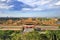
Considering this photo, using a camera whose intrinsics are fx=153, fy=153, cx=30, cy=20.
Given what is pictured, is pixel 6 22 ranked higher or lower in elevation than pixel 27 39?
higher

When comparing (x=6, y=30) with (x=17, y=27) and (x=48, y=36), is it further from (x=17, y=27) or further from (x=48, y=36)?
(x=48, y=36)

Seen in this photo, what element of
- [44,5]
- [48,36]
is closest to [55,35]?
[48,36]

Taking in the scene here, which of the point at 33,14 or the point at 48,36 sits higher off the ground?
the point at 33,14

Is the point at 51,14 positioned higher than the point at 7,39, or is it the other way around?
the point at 51,14

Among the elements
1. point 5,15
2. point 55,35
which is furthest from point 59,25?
point 5,15

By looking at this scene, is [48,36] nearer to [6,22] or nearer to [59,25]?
[59,25]

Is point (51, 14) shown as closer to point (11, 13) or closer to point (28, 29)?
point (28, 29)

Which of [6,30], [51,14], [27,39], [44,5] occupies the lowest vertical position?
[27,39]

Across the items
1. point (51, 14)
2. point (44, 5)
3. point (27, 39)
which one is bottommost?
point (27, 39)

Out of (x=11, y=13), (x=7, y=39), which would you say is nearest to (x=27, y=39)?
(x=7, y=39)
